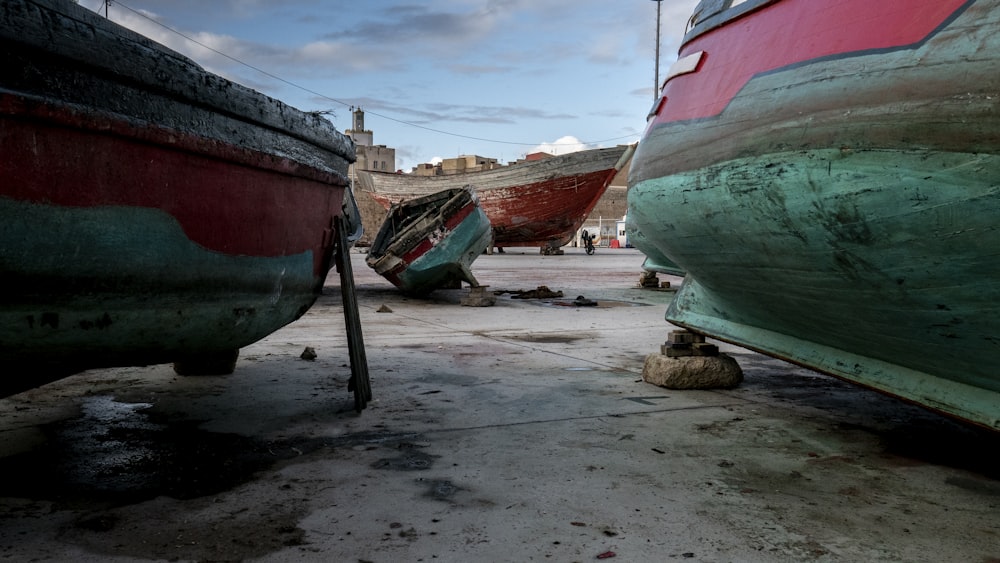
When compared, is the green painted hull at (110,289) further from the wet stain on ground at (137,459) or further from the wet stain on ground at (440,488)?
the wet stain on ground at (440,488)

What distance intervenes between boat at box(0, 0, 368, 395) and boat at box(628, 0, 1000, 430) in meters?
1.75

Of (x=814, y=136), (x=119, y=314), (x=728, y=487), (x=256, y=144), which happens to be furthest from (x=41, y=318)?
(x=814, y=136)

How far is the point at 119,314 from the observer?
197 centimetres

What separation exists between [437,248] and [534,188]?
39.5ft

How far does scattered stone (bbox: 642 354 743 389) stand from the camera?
377cm

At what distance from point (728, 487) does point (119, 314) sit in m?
1.93

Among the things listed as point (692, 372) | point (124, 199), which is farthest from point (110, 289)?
point (692, 372)

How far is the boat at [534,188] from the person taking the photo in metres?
19.7

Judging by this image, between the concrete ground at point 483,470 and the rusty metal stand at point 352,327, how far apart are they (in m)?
0.11

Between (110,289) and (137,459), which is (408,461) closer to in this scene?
(137,459)

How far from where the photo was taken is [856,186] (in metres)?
2.05

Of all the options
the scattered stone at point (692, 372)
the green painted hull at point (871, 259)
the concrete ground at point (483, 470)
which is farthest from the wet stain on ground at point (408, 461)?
the scattered stone at point (692, 372)

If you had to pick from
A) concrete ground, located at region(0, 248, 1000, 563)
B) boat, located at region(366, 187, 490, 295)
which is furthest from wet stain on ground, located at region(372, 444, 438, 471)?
boat, located at region(366, 187, 490, 295)

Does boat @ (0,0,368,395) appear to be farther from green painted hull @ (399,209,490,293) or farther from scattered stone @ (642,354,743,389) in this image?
green painted hull @ (399,209,490,293)
